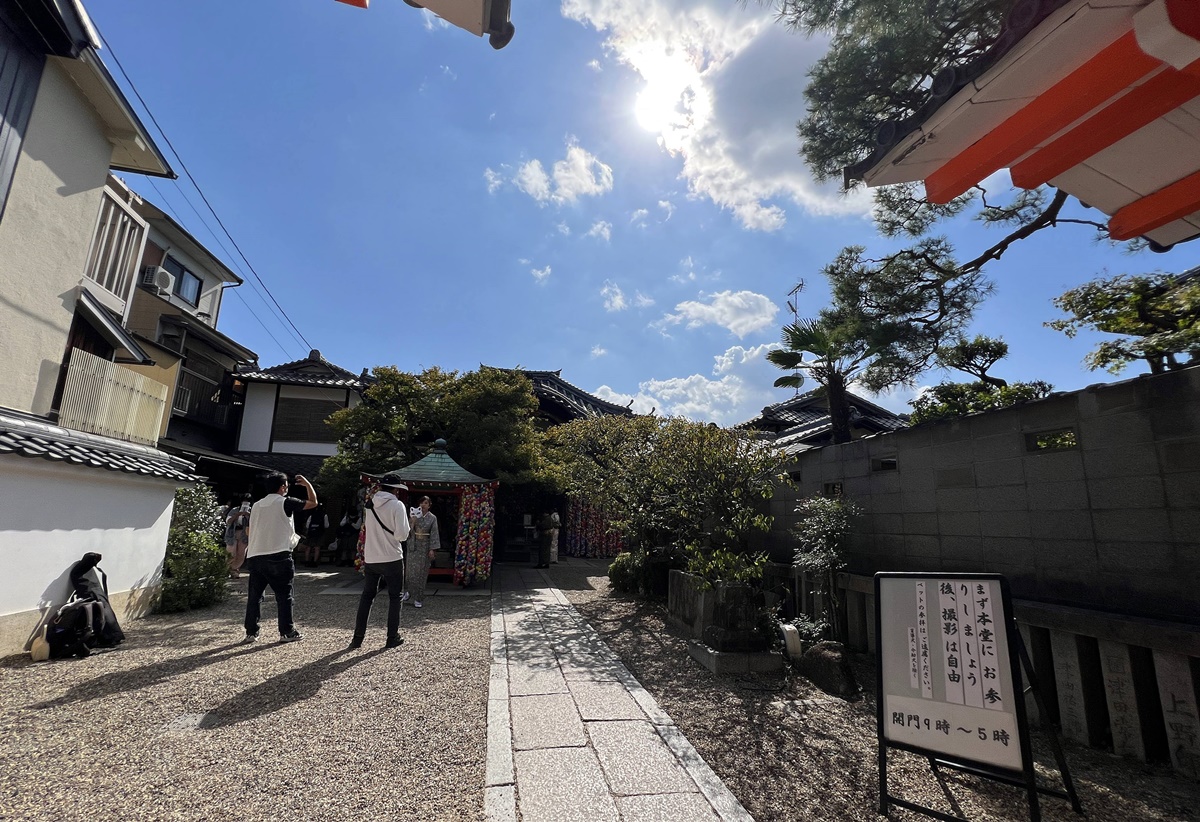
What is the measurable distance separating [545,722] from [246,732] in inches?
80.5

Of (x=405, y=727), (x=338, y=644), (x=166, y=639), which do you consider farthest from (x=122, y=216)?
(x=405, y=727)

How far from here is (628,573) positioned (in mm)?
10109

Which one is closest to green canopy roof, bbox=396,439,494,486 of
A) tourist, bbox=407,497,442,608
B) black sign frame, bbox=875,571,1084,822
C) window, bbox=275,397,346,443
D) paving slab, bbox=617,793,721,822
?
tourist, bbox=407,497,442,608

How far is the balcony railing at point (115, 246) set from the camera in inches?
304

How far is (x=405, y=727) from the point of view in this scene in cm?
374

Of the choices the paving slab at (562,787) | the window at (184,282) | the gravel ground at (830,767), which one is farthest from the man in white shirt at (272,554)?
the window at (184,282)

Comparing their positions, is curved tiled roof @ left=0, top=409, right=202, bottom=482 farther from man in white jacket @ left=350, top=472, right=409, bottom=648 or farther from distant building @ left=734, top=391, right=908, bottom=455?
distant building @ left=734, top=391, right=908, bottom=455

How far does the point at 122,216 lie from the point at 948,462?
1173cm

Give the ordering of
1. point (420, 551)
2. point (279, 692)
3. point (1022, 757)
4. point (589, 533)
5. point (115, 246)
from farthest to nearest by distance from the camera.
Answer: point (589, 533) → point (420, 551) → point (115, 246) → point (279, 692) → point (1022, 757)

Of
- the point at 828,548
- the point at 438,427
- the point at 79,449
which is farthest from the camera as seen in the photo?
the point at 438,427

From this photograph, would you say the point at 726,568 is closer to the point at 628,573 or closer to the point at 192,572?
the point at 628,573

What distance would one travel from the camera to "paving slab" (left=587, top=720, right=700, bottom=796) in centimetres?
302

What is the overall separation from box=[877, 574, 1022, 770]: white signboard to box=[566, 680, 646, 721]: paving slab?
6.22 feet

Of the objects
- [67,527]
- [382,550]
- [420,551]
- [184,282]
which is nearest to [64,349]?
[67,527]
